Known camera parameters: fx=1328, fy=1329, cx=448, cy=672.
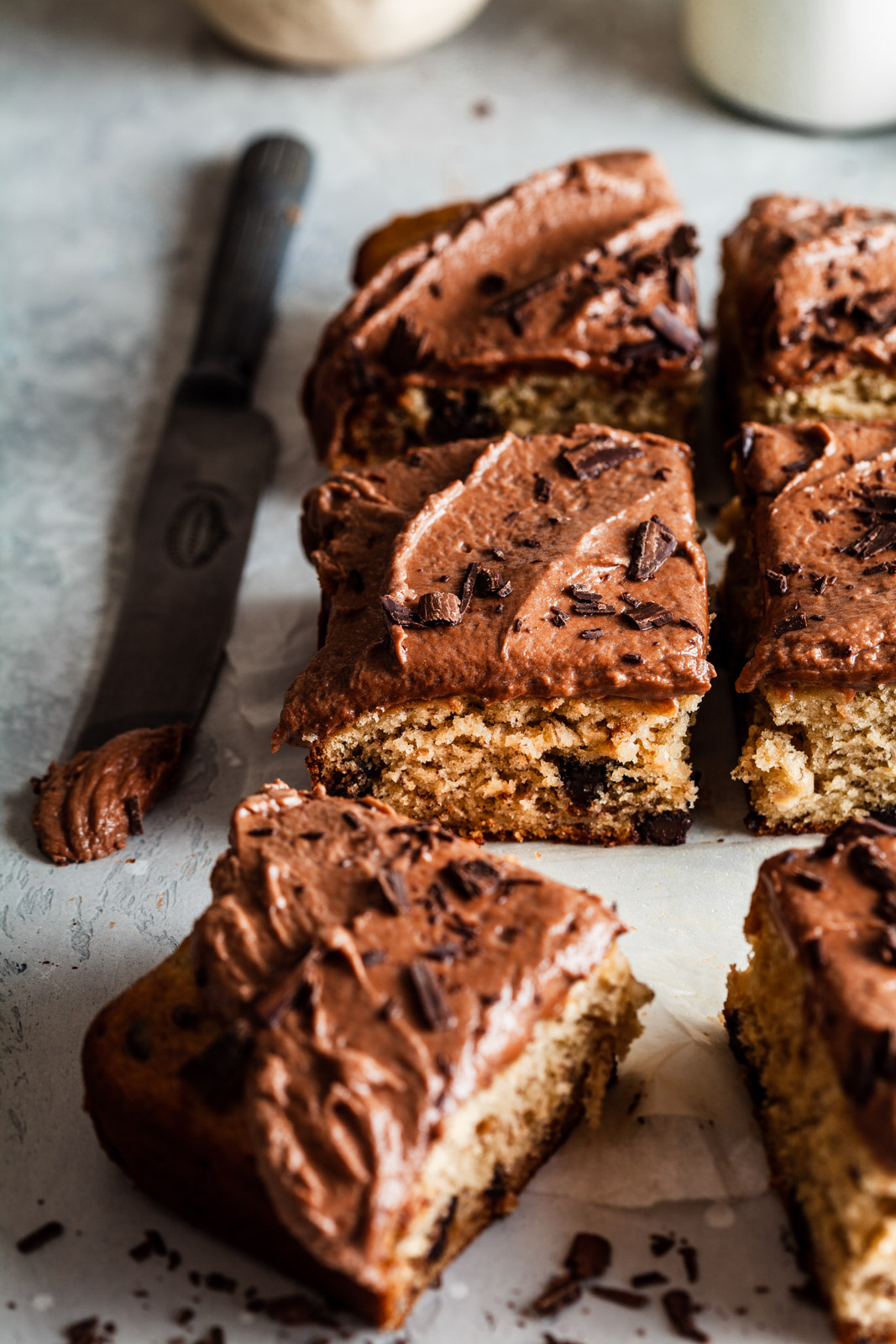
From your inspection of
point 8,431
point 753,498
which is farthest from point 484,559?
point 8,431

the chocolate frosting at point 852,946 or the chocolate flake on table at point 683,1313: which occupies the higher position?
the chocolate frosting at point 852,946

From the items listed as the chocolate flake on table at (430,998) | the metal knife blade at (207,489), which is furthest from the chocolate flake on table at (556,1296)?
the metal knife blade at (207,489)

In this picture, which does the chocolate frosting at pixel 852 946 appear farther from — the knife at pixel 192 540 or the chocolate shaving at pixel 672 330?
the chocolate shaving at pixel 672 330

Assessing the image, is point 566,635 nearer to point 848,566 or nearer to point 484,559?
point 484,559

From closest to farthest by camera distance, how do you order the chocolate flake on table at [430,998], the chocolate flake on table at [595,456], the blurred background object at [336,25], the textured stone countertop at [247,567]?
the chocolate flake on table at [430,998], the textured stone countertop at [247,567], the chocolate flake on table at [595,456], the blurred background object at [336,25]

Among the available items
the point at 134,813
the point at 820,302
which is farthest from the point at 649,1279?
the point at 820,302
